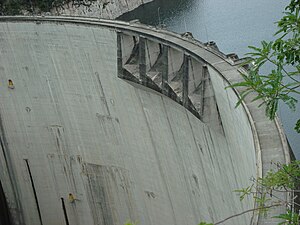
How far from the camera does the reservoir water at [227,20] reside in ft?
78.5

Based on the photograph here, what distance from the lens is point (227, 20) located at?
29.8 m

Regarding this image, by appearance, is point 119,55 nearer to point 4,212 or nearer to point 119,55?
point 119,55

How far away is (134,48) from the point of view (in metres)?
14.7

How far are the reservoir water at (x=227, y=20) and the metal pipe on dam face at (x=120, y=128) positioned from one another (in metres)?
4.33

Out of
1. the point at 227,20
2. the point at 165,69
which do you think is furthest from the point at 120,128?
the point at 227,20

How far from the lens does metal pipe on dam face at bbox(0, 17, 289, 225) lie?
10.7m

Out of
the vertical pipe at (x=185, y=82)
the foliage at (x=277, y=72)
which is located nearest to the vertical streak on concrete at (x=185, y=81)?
the vertical pipe at (x=185, y=82)

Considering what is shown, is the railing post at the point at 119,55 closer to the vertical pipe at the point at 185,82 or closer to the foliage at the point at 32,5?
the vertical pipe at the point at 185,82

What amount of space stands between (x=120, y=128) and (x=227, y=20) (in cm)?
1586

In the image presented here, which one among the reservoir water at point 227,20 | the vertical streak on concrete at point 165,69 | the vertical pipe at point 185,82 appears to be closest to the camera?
the vertical pipe at point 185,82

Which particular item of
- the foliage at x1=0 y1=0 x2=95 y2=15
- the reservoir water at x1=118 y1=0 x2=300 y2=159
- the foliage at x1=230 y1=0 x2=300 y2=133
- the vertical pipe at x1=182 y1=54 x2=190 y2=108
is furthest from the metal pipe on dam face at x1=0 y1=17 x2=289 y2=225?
the foliage at x1=0 y1=0 x2=95 y2=15

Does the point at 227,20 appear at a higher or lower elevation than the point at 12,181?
higher

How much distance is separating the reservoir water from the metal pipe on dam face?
4.33m

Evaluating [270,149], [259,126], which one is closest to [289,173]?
[270,149]
